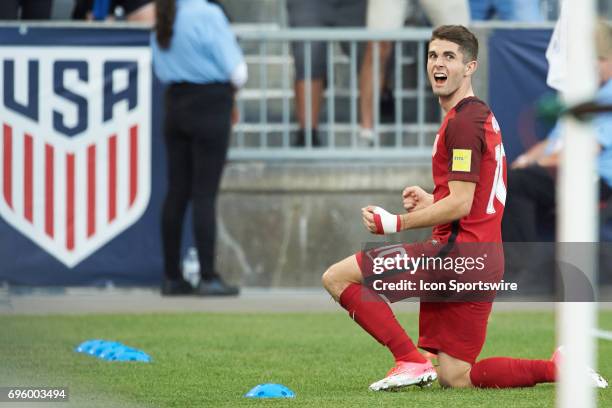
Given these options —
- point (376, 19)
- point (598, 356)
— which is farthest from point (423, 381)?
point (376, 19)


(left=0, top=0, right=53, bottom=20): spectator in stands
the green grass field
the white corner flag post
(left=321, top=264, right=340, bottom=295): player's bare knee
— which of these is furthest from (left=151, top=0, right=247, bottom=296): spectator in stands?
the white corner flag post

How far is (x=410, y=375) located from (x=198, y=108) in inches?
193

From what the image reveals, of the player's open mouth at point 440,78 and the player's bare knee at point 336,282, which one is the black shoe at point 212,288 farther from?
the player's open mouth at point 440,78

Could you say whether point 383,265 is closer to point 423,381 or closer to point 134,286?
point 423,381

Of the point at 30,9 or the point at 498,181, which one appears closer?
the point at 498,181

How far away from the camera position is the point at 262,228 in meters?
11.8

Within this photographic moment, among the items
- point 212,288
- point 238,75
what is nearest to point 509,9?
point 238,75

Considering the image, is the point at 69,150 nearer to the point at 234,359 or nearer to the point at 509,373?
the point at 234,359

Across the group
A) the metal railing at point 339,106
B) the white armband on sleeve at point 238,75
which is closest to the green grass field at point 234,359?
the white armband on sleeve at point 238,75

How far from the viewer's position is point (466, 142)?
6.55 m

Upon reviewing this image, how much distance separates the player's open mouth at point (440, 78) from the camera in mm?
6707

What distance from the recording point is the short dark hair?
6734 mm

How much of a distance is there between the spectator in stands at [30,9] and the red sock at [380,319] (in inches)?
244

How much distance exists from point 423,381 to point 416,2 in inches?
270
